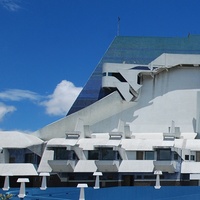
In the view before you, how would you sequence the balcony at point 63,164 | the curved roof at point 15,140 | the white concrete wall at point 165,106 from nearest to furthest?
the balcony at point 63,164, the curved roof at point 15,140, the white concrete wall at point 165,106

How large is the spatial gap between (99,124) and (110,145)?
7.86 metres

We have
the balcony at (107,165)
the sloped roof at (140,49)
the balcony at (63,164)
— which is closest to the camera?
the balcony at (107,165)

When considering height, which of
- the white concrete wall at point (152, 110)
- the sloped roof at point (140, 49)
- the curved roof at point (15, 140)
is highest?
the sloped roof at point (140, 49)

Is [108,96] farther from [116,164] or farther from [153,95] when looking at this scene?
[116,164]

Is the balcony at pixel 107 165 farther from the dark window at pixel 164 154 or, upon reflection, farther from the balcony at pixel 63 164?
the dark window at pixel 164 154

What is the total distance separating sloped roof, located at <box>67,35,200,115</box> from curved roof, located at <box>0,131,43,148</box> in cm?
1025

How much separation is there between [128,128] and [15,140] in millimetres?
9760

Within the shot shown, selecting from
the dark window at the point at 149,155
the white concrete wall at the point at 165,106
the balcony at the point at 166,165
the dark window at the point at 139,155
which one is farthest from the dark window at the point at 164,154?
the white concrete wall at the point at 165,106

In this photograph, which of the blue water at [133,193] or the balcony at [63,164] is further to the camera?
the balcony at [63,164]

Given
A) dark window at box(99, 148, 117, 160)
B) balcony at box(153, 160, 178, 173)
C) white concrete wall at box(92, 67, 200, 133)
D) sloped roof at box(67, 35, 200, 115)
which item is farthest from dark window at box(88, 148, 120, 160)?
sloped roof at box(67, 35, 200, 115)

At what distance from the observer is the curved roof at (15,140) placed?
36406 millimetres

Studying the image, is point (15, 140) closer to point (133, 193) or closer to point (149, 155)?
point (149, 155)

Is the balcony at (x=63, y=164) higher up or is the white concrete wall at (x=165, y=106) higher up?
the white concrete wall at (x=165, y=106)

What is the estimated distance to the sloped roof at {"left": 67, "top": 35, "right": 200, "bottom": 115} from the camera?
46594 mm
